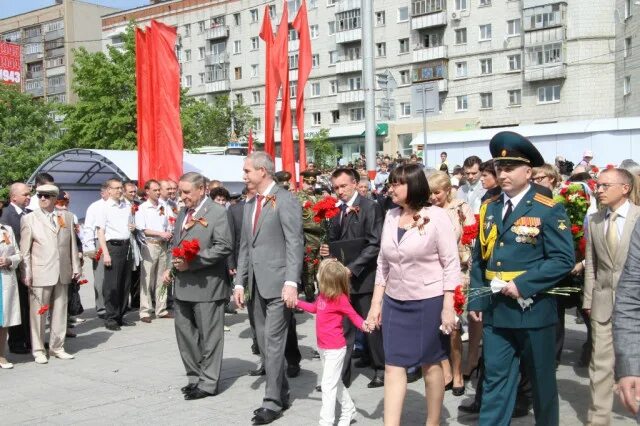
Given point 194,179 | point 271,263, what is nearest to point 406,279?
point 271,263

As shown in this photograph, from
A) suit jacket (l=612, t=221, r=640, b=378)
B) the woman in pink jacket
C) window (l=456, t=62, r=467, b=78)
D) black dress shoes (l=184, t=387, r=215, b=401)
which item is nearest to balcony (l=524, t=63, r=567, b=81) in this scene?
window (l=456, t=62, r=467, b=78)

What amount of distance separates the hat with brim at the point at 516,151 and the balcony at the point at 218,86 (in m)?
67.2

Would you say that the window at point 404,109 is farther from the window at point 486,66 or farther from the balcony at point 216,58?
the balcony at point 216,58

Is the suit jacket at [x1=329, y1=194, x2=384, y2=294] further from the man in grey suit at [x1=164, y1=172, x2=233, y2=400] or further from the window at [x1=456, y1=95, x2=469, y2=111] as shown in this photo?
the window at [x1=456, y1=95, x2=469, y2=111]

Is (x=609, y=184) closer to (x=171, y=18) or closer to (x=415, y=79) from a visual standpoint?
(x=415, y=79)

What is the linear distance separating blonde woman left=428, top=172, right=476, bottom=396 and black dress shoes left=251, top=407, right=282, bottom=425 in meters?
1.71

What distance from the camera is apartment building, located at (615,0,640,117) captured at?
142 ft

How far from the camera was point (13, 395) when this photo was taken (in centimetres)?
736

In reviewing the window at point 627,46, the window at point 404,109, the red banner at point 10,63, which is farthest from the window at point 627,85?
the red banner at point 10,63

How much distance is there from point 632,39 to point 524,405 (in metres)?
43.2

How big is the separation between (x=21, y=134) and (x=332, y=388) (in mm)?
39013

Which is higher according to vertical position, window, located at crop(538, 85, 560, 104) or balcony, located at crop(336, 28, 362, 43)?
balcony, located at crop(336, 28, 362, 43)

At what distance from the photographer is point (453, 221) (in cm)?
705

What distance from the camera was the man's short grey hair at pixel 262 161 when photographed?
645cm
